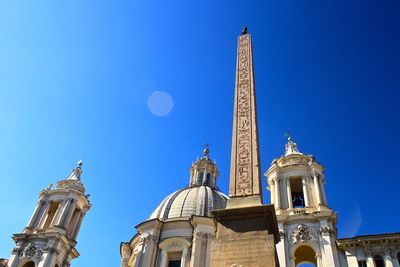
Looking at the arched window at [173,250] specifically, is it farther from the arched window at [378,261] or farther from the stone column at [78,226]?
the arched window at [378,261]

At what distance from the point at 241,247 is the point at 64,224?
2655cm

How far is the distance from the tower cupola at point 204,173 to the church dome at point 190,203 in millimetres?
4171

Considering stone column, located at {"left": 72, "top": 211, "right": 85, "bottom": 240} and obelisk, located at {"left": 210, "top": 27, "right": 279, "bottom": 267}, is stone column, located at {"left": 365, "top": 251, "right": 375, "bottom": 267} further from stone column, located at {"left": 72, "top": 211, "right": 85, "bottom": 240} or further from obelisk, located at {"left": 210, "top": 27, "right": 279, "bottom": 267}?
stone column, located at {"left": 72, "top": 211, "right": 85, "bottom": 240}

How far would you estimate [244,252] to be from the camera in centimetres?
819

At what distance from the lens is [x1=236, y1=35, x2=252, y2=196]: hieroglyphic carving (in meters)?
10.0

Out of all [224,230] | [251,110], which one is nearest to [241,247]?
[224,230]

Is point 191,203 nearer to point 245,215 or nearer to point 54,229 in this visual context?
point 54,229

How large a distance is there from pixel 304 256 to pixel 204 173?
17.1m

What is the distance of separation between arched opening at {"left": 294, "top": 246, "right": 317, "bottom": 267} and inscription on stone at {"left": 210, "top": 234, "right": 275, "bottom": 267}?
16994mm

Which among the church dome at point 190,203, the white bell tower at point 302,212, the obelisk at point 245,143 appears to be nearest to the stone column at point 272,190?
the white bell tower at point 302,212

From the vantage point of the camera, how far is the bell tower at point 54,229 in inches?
1169

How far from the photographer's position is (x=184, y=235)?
28578mm

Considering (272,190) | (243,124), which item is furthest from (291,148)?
(243,124)

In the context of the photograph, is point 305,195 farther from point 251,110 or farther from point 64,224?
point 64,224
